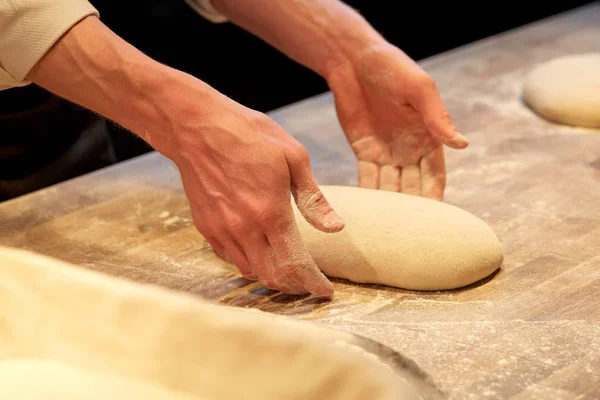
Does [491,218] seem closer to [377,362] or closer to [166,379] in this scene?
[377,362]

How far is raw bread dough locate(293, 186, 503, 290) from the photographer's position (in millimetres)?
1385

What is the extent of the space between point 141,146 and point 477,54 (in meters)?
1.16

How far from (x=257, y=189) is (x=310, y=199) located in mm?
87

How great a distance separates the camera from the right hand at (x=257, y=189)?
1.31 metres

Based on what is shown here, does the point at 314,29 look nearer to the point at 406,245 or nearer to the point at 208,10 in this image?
the point at 208,10

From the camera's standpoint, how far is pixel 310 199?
4.35ft

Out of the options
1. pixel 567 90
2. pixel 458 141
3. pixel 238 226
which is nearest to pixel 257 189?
pixel 238 226

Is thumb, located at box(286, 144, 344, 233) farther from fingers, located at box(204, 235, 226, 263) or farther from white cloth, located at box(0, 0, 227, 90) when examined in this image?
white cloth, located at box(0, 0, 227, 90)

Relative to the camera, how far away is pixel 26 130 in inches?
80.4

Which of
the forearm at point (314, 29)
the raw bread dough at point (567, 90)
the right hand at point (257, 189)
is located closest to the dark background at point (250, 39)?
the forearm at point (314, 29)

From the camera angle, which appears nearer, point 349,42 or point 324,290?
point 324,290

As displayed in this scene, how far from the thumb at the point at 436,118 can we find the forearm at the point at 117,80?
45 centimetres

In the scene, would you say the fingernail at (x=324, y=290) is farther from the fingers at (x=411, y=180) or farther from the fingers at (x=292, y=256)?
the fingers at (x=411, y=180)

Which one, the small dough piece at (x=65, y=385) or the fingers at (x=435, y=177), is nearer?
the small dough piece at (x=65, y=385)
